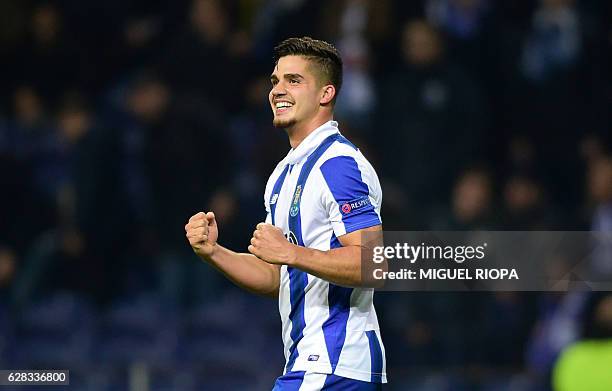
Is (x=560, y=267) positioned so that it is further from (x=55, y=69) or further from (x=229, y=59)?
(x=55, y=69)

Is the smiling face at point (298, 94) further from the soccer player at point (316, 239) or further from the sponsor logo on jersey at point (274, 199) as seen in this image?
the sponsor logo on jersey at point (274, 199)

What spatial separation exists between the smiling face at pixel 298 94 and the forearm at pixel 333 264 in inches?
24.5

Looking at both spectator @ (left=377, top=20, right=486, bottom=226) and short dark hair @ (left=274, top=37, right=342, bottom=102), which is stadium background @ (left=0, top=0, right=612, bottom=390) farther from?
short dark hair @ (left=274, top=37, right=342, bottom=102)

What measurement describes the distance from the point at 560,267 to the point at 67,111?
423cm

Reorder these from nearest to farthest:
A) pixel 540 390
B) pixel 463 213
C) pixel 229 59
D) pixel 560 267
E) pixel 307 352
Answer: pixel 307 352, pixel 540 390, pixel 560 267, pixel 463 213, pixel 229 59

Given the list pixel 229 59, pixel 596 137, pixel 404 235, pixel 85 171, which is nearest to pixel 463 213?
pixel 404 235

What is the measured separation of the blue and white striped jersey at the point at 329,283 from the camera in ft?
13.4

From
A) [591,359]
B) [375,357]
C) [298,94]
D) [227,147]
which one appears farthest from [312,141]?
[227,147]

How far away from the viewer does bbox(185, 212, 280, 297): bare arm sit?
4.29m

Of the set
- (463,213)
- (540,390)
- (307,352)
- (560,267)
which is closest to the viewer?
(307,352)

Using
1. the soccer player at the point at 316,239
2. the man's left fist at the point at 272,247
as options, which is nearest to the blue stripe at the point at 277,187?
the soccer player at the point at 316,239

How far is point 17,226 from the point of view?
9.09 meters

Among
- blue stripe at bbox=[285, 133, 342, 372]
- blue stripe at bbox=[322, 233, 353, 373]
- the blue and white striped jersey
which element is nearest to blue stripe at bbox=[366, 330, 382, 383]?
the blue and white striped jersey

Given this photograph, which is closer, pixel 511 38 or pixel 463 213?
pixel 463 213
